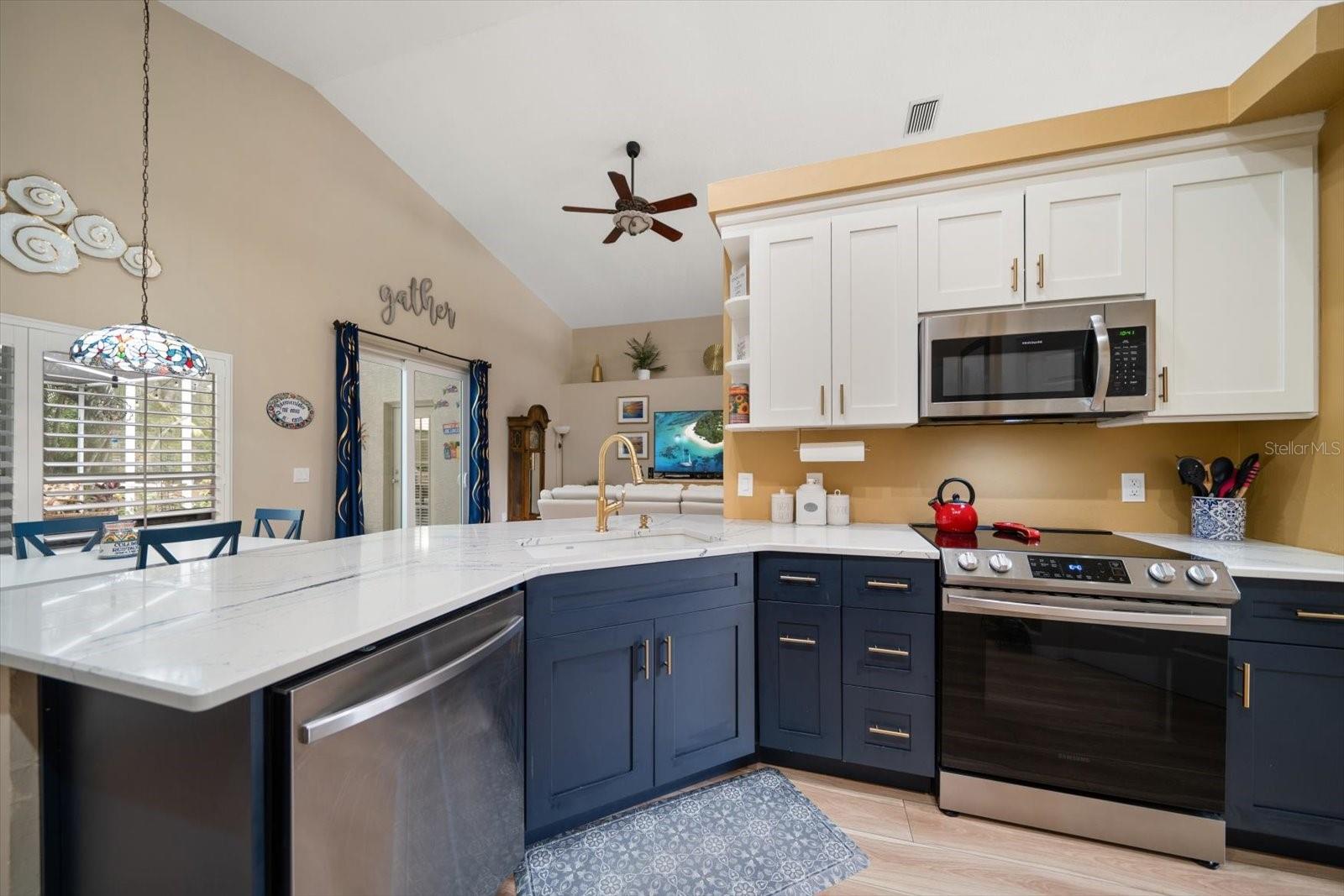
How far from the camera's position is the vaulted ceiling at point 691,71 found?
2795 millimetres

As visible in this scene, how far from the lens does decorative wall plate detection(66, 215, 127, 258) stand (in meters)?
2.75

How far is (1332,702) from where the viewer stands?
1460 millimetres

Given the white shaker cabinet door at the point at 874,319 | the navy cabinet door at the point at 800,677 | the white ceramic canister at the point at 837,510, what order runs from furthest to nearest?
the white ceramic canister at the point at 837,510
the white shaker cabinet door at the point at 874,319
the navy cabinet door at the point at 800,677

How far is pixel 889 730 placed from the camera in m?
1.82

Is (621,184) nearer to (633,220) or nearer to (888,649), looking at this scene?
(633,220)

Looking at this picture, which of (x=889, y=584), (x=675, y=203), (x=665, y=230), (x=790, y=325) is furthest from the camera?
(x=665, y=230)

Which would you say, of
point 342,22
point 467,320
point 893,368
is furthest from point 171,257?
point 893,368

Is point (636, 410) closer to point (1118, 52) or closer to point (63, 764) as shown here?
point (1118, 52)

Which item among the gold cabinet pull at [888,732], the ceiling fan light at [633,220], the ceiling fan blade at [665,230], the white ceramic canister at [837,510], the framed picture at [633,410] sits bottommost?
the gold cabinet pull at [888,732]

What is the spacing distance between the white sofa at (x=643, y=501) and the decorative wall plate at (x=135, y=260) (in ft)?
9.55

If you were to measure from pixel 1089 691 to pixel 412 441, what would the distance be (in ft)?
17.8

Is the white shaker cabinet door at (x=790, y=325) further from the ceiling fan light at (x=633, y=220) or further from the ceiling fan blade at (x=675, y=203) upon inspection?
the ceiling fan light at (x=633, y=220)

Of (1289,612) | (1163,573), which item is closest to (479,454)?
(1163,573)

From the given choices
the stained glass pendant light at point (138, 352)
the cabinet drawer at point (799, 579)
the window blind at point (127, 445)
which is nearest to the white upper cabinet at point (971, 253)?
the cabinet drawer at point (799, 579)
